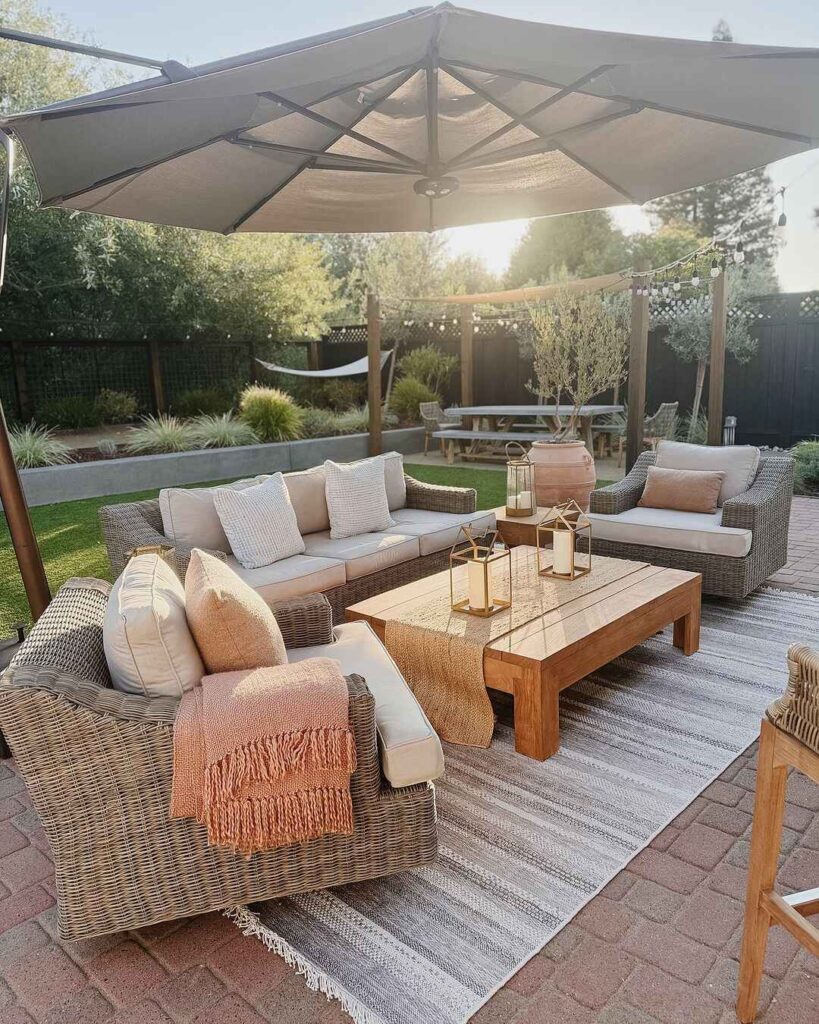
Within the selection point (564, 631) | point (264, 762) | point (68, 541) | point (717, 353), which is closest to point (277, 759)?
point (264, 762)

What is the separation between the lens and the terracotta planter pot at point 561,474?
5.29 meters

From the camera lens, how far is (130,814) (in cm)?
172

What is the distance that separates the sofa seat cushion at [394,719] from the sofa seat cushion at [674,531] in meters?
2.18

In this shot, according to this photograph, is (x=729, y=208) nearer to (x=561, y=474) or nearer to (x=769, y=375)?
(x=769, y=375)

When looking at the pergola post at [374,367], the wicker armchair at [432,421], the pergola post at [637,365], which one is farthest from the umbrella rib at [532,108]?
the wicker armchair at [432,421]

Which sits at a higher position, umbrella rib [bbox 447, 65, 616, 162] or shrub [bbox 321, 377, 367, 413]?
umbrella rib [bbox 447, 65, 616, 162]

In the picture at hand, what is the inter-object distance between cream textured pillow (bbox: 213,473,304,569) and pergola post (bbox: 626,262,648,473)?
389cm

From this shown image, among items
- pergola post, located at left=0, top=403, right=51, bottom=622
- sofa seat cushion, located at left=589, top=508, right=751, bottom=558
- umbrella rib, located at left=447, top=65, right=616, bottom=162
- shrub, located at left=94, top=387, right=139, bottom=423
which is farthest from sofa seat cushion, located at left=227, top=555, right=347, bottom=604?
shrub, located at left=94, top=387, right=139, bottom=423

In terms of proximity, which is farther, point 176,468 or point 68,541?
point 176,468

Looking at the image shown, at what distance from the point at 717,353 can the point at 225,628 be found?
20.3 ft

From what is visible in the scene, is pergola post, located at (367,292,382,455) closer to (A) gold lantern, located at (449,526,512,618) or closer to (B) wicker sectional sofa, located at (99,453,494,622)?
(B) wicker sectional sofa, located at (99,453,494,622)

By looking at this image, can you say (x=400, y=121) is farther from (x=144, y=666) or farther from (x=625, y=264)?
(x=625, y=264)

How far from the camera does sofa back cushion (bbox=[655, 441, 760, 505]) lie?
4.40 meters

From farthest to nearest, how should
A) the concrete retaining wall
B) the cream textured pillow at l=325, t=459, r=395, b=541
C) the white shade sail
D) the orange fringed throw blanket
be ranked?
the concrete retaining wall, the cream textured pillow at l=325, t=459, r=395, b=541, the white shade sail, the orange fringed throw blanket
